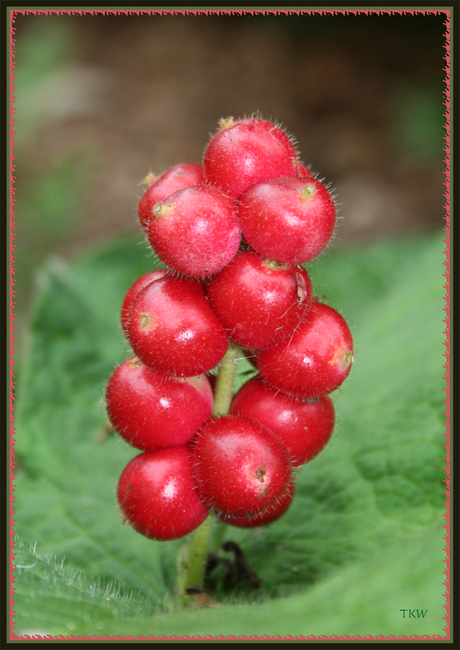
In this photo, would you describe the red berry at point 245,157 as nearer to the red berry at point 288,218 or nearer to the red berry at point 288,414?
the red berry at point 288,218

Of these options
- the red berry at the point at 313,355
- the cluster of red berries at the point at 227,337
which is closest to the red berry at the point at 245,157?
the cluster of red berries at the point at 227,337

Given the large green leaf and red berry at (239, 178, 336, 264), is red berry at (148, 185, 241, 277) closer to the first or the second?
red berry at (239, 178, 336, 264)

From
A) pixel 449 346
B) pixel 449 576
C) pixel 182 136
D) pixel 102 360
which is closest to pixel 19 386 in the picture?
pixel 102 360

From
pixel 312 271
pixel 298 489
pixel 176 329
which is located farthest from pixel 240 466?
pixel 298 489

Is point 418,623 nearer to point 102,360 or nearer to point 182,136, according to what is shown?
point 102,360

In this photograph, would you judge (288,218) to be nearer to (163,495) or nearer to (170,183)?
(170,183)

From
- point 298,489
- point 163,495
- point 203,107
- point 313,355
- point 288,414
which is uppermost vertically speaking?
point 203,107
